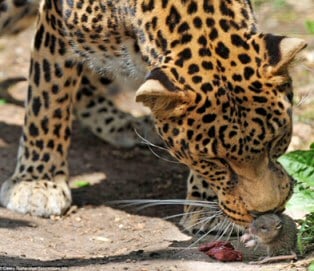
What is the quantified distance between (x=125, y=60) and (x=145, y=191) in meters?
1.65

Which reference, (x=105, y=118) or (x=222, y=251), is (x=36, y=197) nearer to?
(x=105, y=118)

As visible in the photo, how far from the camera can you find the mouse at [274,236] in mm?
6551

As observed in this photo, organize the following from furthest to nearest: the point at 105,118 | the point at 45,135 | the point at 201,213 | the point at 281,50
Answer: the point at 105,118, the point at 45,135, the point at 201,213, the point at 281,50

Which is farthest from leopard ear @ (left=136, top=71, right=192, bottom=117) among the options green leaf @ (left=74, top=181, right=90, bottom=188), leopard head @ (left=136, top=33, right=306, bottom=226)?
green leaf @ (left=74, top=181, right=90, bottom=188)

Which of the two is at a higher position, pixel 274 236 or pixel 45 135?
pixel 45 135

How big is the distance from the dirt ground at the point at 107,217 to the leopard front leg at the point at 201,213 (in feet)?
0.38

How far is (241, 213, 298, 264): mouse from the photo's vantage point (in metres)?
6.55

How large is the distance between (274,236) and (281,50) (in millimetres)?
1160

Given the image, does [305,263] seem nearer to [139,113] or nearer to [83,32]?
[83,32]

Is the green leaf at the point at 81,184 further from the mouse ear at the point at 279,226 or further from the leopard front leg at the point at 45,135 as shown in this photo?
the mouse ear at the point at 279,226

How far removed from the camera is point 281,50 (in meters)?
6.70

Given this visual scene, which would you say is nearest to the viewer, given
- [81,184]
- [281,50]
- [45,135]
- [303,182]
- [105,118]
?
[281,50]

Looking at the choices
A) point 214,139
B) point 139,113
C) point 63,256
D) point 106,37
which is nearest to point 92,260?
point 63,256

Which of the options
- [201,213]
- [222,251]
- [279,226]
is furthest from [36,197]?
[279,226]
